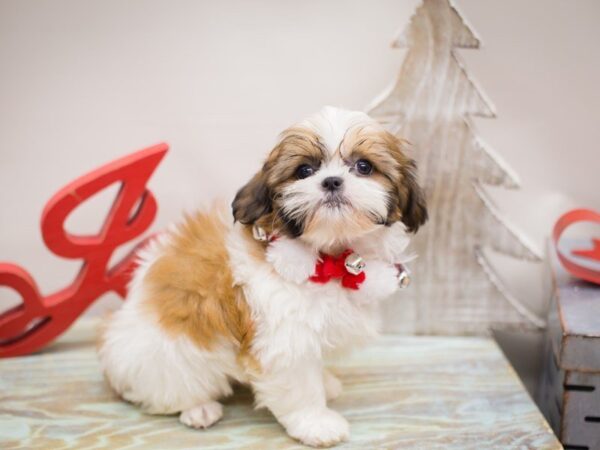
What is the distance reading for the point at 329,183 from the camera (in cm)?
136

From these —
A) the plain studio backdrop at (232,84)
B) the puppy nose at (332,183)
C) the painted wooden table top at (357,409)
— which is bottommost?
the painted wooden table top at (357,409)

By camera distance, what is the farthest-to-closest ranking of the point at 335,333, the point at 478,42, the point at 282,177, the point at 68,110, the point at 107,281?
the point at 68,110
the point at 107,281
the point at 478,42
the point at 335,333
the point at 282,177

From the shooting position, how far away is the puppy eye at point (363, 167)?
1.42 meters

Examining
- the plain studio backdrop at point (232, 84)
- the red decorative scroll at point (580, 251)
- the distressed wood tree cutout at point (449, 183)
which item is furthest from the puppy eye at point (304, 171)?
the red decorative scroll at point (580, 251)

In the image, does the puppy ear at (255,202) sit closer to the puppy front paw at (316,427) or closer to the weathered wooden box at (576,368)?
the puppy front paw at (316,427)

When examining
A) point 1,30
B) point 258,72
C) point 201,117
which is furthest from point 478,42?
point 1,30

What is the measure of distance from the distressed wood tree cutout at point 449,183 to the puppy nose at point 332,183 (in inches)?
23.7

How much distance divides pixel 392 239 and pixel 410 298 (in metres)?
0.61

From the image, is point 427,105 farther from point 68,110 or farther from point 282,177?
point 68,110

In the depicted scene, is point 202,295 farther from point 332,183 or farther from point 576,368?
point 576,368

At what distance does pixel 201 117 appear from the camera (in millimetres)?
2193

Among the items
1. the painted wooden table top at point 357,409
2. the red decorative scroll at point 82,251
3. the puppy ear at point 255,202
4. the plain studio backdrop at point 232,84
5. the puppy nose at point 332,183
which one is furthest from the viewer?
the plain studio backdrop at point 232,84

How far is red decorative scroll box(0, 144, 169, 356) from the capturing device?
6.07 feet

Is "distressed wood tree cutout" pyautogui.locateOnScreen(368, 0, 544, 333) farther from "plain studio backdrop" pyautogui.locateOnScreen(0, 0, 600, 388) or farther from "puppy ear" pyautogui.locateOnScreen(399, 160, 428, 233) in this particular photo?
"puppy ear" pyautogui.locateOnScreen(399, 160, 428, 233)
